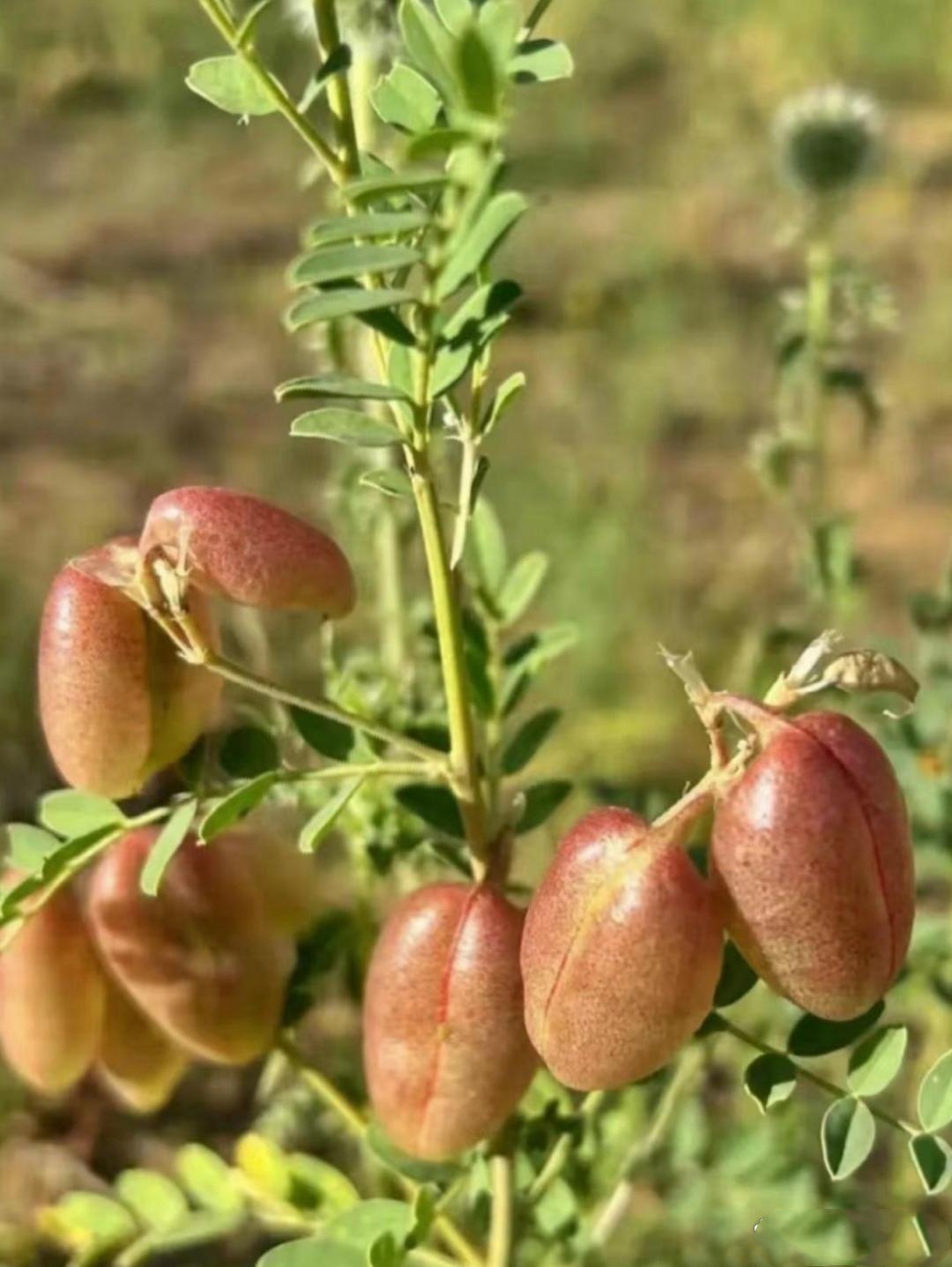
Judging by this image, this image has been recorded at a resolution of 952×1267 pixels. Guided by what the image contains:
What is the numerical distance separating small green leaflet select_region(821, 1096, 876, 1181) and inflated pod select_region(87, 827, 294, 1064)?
0.22m

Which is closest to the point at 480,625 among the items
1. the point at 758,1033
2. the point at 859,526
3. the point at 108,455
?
the point at 758,1033

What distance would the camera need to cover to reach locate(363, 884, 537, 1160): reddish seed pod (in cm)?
58

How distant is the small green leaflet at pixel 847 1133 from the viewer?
0.58 meters

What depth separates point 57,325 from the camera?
3.75 meters

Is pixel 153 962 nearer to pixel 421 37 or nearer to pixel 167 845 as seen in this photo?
pixel 167 845

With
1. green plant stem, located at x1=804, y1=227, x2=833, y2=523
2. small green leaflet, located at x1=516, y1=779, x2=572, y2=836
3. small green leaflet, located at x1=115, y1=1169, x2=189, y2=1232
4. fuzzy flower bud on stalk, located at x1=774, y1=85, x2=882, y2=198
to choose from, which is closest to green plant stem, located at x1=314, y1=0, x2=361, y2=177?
small green leaflet, located at x1=516, y1=779, x2=572, y2=836

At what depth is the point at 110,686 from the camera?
0.56 m

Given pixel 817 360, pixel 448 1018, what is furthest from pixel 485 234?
pixel 817 360

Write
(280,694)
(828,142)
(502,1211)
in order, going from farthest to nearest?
(828,142)
(502,1211)
(280,694)

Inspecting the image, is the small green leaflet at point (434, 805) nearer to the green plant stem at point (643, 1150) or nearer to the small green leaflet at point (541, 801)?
the small green leaflet at point (541, 801)

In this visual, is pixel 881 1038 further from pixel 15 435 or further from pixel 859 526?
pixel 15 435

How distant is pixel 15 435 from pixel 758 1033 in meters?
2.77

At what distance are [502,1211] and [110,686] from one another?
24 centimetres

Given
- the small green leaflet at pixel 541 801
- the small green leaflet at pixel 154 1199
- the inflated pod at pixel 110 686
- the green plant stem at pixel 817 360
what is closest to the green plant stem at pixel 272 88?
the inflated pod at pixel 110 686
